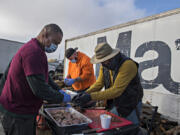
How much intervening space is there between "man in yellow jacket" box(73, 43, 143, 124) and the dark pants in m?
0.63

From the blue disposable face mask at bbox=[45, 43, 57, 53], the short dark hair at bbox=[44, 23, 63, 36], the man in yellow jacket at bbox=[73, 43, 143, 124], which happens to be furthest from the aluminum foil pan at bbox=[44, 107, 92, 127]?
the short dark hair at bbox=[44, 23, 63, 36]

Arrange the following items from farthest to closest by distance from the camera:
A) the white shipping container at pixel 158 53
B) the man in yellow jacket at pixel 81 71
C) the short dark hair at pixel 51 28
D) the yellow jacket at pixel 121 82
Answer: the man in yellow jacket at pixel 81 71 → the white shipping container at pixel 158 53 → the yellow jacket at pixel 121 82 → the short dark hair at pixel 51 28

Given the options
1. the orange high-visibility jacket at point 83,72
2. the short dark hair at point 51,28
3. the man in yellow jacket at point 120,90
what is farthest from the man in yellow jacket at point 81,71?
the short dark hair at point 51,28

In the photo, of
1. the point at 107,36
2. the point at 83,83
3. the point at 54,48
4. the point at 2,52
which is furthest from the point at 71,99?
the point at 2,52

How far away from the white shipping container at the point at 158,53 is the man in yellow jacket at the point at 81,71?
152 centimetres

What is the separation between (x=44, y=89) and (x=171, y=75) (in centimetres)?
301

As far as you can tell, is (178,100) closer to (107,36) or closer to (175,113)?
(175,113)

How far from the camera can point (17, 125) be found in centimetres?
144

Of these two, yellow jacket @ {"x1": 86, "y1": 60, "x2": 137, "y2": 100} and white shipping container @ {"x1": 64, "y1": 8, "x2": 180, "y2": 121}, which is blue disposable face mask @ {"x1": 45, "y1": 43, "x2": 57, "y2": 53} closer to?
yellow jacket @ {"x1": 86, "y1": 60, "x2": 137, "y2": 100}

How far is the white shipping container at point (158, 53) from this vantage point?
10.8 ft

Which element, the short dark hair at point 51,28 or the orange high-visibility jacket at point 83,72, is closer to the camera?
the short dark hair at point 51,28

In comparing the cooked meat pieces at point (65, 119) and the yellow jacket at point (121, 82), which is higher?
the yellow jacket at point (121, 82)

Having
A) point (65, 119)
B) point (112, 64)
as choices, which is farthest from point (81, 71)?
point (65, 119)

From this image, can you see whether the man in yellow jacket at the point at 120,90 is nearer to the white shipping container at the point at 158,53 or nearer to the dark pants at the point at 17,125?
the dark pants at the point at 17,125
